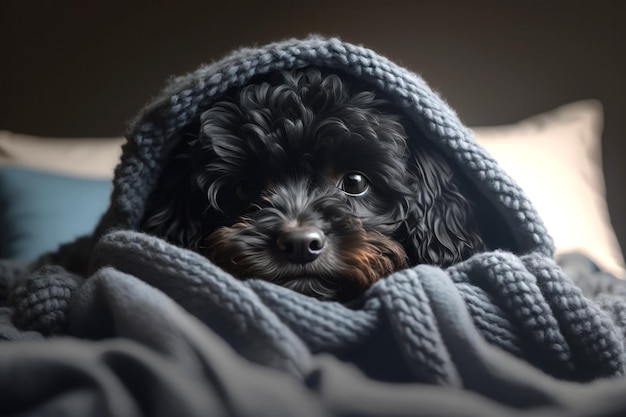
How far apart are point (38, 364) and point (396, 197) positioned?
0.60 meters

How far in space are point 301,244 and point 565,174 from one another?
1085 millimetres

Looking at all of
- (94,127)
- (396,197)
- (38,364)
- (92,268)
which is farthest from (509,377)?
(94,127)

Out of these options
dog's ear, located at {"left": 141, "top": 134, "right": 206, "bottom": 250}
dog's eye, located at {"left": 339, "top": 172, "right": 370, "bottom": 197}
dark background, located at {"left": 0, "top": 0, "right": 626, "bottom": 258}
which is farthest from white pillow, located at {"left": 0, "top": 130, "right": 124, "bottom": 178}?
dog's eye, located at {"left": 339, "top": 172, "right": 370, "bottom": 197}

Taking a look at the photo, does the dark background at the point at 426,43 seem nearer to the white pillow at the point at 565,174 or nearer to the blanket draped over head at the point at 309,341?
the white pillow at the point at 565,174

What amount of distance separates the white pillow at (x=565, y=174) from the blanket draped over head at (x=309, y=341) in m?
0.68

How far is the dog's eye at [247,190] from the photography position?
94cm

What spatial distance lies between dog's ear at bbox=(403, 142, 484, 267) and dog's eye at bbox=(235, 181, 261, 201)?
25cm

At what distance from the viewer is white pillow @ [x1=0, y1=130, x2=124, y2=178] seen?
178 centimetres

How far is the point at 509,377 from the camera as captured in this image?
463 mm

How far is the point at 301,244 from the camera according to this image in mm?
767

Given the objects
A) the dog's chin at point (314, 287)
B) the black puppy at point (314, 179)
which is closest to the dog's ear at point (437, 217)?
the black puppy at point (314, 179)

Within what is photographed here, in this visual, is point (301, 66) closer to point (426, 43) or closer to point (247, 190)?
point (247, 190)

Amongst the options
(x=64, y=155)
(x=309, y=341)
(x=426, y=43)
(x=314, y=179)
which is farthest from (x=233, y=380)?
(x=426, y=43)

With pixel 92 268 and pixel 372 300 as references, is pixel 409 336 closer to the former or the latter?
pixel 372 300
